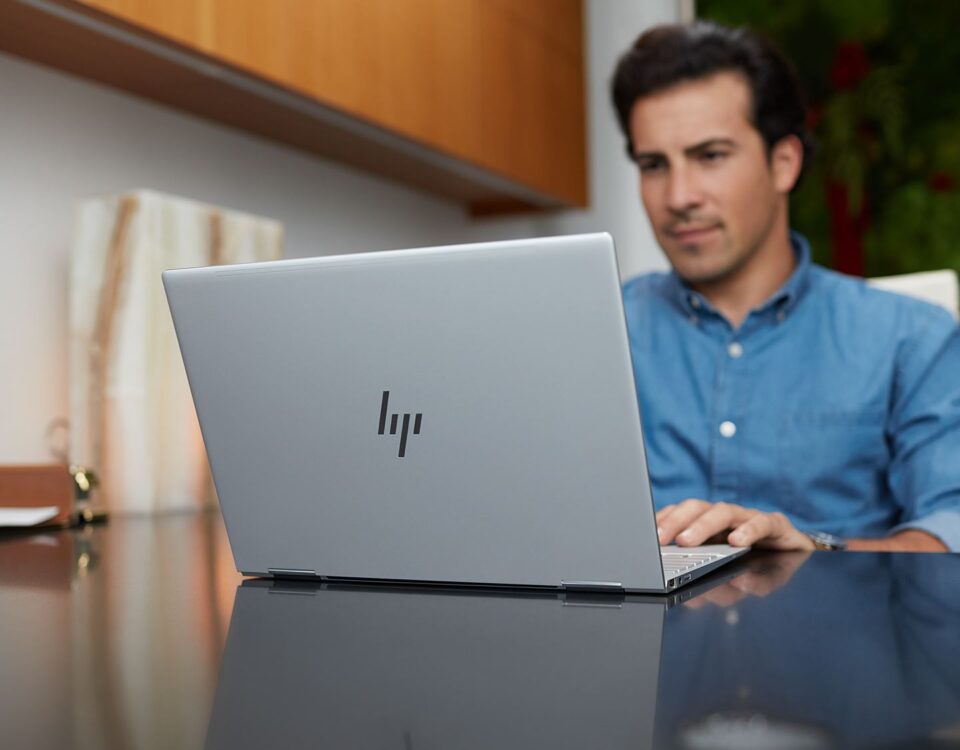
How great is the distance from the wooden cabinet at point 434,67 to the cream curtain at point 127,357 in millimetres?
297

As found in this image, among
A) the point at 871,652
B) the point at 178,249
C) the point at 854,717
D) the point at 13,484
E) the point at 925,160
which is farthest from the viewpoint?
the point at 925,160

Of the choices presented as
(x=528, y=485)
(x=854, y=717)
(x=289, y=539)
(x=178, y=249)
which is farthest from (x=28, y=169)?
(x=854, y=717)

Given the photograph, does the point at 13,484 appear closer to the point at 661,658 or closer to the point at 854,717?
the point at 661,658

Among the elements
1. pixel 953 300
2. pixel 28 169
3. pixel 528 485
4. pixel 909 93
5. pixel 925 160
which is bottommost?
pixel 528 485

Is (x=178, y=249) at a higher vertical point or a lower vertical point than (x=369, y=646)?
higher

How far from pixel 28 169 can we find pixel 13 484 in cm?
61

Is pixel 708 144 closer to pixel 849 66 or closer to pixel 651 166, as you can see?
pixel 651 166

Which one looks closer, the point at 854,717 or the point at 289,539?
the point at 854,717

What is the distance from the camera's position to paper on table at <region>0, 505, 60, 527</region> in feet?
4.28

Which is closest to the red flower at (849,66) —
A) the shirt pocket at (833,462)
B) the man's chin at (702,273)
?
the man's chin at (702,273)

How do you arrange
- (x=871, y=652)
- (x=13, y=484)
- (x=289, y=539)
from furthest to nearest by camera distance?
(x=13, y=484) < (x=289, y=539) < (x=871, y=652)

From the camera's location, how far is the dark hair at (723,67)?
63.7 inches

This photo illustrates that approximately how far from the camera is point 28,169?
1.73 meters

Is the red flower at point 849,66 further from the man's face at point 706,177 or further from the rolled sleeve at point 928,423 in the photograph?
the rolled sleeve at point 928,423
